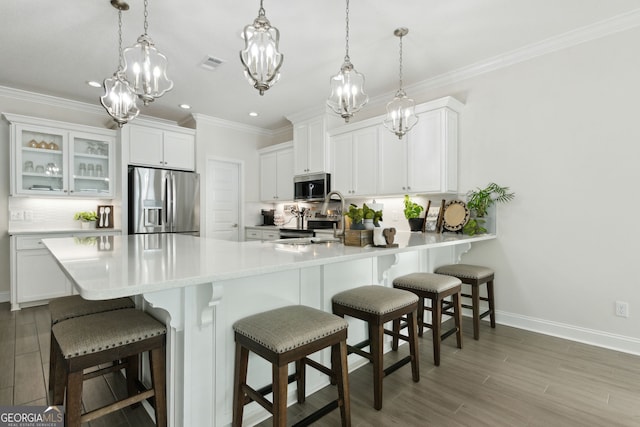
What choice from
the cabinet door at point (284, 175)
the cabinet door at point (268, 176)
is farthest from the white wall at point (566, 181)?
the cabinet door at point (268, 176)

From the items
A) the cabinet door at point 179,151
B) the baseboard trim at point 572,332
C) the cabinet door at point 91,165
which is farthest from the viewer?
the cabinet door at point 179,151

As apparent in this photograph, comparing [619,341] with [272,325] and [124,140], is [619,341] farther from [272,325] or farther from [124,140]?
[124,140]

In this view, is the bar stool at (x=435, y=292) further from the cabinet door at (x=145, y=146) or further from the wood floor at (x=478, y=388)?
the cabinet door at (x=145, y=146)

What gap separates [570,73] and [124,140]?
5228 mm

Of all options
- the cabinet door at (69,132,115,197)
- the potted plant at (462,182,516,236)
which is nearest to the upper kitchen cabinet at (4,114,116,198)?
the cabinet door at (69,132,115,197)

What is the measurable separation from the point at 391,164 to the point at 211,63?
7.68 ft

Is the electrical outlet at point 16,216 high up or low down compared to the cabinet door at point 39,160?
down

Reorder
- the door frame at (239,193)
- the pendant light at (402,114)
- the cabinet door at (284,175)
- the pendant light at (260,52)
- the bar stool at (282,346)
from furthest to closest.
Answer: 1. the cabinet door at (284,175)
2. the door frame at (239,193)
3. the pendant light at (402,114)
4. the pendant light at (260,52)
5. the bar stool at (282,346)

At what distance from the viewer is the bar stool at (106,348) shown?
123 cm

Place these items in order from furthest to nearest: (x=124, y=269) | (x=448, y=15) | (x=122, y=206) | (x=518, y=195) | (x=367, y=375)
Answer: (x=122, y=206), (x=518, y=195), (x=448, y=15), (x=367, y=375), (x=124, y=269)

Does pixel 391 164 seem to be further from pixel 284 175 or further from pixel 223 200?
pixel 223 200

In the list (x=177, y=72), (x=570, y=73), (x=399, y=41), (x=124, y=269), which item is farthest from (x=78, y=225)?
(x=570, y=73)

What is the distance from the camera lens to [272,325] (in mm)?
1486

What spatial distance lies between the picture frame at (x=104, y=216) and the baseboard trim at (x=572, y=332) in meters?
5.21
